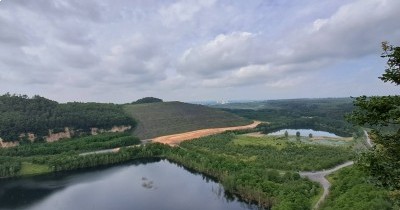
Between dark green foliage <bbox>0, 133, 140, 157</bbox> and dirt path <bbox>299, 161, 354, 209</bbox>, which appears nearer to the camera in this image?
dirt path <bbox>299, 161, 354, 209</bbox>

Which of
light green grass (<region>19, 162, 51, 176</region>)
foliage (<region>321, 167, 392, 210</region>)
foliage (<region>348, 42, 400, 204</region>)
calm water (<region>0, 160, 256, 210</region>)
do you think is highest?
Answer: foliage (<region>348, 42, 400, 204</region>)

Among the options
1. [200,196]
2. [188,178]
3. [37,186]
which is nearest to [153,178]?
[188,178]

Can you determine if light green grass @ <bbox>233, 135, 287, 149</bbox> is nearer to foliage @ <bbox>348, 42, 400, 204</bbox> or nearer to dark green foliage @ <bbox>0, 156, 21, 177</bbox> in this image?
dark green foliage @ <bbox>0, 156, 21, 177</bbox>

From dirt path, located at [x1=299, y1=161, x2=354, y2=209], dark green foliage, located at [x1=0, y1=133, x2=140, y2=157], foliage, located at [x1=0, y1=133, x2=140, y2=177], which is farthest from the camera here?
dark green foliage, located at [x1=0, y1=133, x2=140, y2=157]

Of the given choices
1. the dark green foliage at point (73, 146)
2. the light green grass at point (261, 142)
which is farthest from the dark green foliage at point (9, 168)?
the light green grass at point (261, 142)

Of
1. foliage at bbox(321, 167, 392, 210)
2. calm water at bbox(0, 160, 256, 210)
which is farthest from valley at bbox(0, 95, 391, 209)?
calm water at bbox(0, 160, 256, 210)

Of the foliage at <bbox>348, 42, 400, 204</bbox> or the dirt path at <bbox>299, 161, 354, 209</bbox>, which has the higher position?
the foliage at <bbox>348, 42, 400, 204</bbox>

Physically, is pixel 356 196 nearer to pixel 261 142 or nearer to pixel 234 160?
pixel 234 160

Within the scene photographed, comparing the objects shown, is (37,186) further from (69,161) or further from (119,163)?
(119,163)

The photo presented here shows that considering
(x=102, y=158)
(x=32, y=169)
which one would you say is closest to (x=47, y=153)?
(x=32, y=169)
